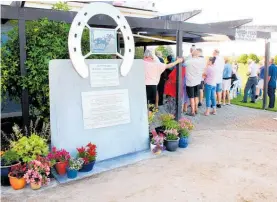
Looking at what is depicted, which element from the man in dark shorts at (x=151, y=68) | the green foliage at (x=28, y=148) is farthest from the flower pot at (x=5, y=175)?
the man in dark shorts at (x=151, y=68)

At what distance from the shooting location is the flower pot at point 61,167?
3.91 metres

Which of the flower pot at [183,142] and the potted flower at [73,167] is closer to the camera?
the potted flower at [73,167]

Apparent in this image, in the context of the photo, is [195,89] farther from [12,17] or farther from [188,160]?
[12,17]

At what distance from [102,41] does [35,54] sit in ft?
3.32

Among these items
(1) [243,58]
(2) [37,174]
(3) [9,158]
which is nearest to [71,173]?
(2) [37,174]

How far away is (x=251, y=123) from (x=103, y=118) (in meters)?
4.36

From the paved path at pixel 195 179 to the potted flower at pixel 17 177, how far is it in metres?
0.11

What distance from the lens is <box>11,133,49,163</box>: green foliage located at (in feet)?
12.0

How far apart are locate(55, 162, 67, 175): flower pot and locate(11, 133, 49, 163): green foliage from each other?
10.3 inches

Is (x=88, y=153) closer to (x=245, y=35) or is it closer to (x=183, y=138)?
(x=183, y=138)

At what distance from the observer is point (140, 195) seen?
11.4 feet

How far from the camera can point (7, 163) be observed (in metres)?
3.64

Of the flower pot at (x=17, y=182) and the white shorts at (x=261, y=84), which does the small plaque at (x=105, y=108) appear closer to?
the flower pot at (x=17, y=182)

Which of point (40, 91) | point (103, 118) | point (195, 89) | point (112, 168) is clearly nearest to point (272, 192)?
point (112, 168)
